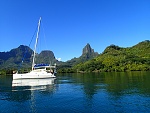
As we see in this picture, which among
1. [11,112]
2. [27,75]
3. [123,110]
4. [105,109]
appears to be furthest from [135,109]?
[27,75]

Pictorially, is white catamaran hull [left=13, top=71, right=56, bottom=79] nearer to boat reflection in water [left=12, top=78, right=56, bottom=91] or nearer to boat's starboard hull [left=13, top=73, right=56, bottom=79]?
boat's starboard hull [left=13, top=73, right=56, bottom=79]

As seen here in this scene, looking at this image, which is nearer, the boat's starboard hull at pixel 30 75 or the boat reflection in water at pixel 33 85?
the boat reflection in water at pixel 33 85

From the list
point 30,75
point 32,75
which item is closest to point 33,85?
point 30,75

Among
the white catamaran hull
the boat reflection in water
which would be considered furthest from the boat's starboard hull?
the boat reflection in water

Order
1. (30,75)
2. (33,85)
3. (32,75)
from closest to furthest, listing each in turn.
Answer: (33,85) < (30,75) < (32,75)

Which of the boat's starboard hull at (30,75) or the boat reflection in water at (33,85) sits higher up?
the boat's starboard hull at (30,75)

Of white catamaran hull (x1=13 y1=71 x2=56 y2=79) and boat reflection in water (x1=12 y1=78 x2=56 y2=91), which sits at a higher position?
white catamaran hull (x1=13 y1=71 x2=56 y2=79)

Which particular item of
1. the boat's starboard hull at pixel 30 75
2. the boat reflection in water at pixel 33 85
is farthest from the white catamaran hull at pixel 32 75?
the boat reflection in water at pixel 33 85

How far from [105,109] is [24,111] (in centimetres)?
1446

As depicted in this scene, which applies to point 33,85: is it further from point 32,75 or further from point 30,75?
point 32,75

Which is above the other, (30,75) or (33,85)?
(30,75)

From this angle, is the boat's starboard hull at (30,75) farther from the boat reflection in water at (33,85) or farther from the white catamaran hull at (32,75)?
the boat reflection in water at (33,85)

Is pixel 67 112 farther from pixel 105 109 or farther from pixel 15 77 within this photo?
pixel 15 77

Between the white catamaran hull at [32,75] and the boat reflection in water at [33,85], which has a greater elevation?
the white catamaran hull at [32,75]
